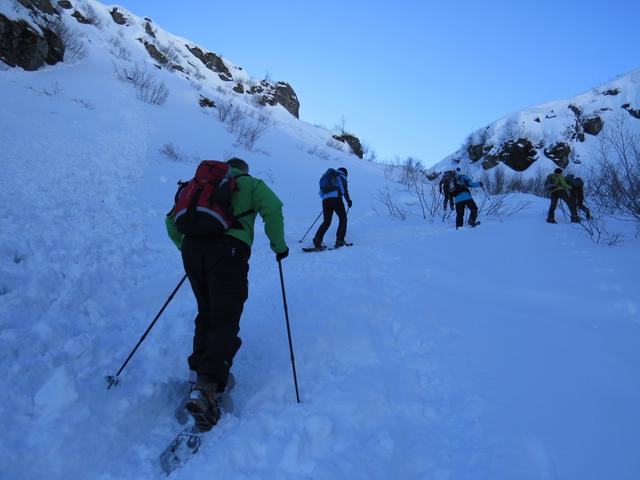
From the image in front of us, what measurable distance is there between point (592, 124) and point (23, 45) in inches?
1483

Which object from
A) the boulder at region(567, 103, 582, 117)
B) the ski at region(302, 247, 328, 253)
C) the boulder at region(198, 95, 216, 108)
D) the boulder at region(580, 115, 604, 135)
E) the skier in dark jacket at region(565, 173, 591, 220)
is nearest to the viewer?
the ski at region(302, 247, 328, 253)

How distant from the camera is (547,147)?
1244 inches

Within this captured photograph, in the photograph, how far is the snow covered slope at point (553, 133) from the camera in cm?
3095

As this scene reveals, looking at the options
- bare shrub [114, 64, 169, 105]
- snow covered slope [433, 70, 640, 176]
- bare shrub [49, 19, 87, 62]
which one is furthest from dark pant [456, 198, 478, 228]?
snow covered slope [433, 70, 640, 176]

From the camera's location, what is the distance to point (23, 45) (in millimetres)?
12719

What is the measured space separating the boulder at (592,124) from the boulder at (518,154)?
5.36 meters

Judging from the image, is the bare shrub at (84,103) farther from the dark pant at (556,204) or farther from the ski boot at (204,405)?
the dark pant at (556,204)

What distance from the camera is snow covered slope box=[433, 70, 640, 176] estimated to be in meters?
31.0

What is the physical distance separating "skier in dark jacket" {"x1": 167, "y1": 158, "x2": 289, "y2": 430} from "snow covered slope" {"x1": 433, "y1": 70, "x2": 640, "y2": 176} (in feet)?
103

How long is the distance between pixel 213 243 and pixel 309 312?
75.3 inches

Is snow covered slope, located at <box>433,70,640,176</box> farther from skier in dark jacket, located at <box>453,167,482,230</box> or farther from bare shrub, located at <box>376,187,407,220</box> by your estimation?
skier in dark jacket, located at <box>453,167,482,230</box>

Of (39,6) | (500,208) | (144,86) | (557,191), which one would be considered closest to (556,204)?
(557,191)

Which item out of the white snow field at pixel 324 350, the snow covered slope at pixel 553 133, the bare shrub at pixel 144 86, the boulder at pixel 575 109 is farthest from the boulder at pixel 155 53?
the boulder at pixel 575 109

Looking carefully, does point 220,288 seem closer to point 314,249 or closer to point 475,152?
point 314,249
